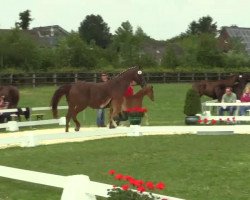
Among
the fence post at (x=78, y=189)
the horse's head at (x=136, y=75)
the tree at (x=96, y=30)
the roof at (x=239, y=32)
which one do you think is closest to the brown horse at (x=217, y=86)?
→ the horse's head at (x=136, y=75)

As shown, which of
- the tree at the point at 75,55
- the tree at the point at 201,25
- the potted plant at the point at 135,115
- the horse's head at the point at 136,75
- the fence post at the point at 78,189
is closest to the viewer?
the fence post at the point at 78,189

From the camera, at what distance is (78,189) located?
242 inches

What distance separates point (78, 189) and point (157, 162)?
15.5ft

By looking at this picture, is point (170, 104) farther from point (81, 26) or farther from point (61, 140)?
point (81, 26)

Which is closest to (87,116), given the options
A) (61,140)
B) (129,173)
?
(61,140)

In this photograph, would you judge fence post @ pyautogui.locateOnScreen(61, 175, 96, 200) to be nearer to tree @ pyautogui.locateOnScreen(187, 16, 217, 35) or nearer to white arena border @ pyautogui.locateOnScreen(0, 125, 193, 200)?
white arena border @ pyautogui.locateOnScreen(0, 125, 193, 200)

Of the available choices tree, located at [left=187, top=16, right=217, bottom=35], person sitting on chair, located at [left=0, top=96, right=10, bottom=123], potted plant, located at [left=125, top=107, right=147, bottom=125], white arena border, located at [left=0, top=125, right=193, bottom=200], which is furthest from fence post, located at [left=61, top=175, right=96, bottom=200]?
tree, located at [left=187, top=16, right=217, bottom=35]


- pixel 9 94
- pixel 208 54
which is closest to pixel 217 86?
pixel 9 94

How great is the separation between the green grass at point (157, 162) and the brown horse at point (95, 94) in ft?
2.96

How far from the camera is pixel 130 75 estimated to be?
1484 centimetres

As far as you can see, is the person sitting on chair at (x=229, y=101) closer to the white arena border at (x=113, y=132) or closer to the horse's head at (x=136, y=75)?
the white arena border at (x=113, y=132)

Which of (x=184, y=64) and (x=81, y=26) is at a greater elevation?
(x=81, y=26)

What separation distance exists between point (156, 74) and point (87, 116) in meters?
22.4

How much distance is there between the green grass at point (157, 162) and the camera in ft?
26.9
